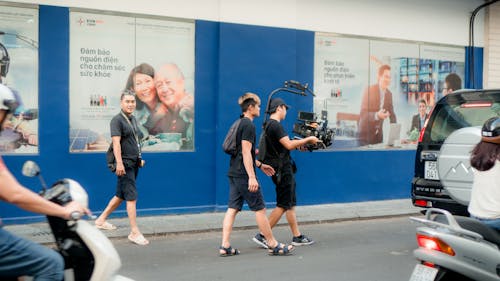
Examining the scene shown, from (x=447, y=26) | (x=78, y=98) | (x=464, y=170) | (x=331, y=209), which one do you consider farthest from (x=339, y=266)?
(x=447, y=26)

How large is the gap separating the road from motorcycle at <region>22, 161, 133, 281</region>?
2761mm

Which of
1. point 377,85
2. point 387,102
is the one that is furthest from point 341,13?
point 387,102

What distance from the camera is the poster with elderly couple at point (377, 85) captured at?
1137 cm

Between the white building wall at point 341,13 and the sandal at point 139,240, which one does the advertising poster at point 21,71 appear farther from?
the sandal at point 139,240

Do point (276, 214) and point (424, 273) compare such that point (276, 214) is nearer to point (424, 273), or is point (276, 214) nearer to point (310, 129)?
point (310, 129)

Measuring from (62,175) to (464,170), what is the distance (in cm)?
564

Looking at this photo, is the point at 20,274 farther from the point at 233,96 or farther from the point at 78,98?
the point at 233,96

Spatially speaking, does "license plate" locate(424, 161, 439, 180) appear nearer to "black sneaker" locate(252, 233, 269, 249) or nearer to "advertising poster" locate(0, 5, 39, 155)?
"black sneaker" locate(252, 233, 269, 249)

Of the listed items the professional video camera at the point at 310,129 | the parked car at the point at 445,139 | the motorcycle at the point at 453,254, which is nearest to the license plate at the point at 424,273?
the motorcycle at the point at 453,254

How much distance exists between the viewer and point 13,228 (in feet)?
27.7

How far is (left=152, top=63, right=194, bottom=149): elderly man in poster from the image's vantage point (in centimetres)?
986

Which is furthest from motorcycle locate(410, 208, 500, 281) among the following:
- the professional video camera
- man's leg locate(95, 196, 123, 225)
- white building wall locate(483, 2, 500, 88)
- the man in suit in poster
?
white building wall locate(483, 2, 500, 88)

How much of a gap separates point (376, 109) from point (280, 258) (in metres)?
5.63

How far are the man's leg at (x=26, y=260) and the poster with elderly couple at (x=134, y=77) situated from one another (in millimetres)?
6081
